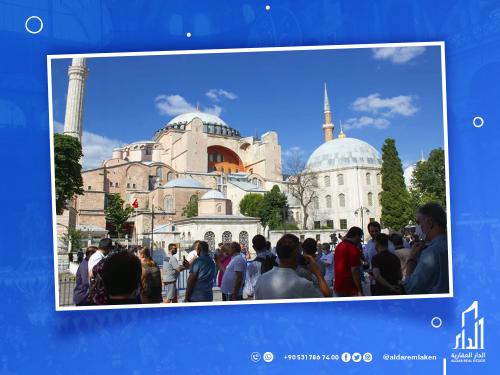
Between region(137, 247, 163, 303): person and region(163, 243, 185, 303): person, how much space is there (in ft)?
0.42

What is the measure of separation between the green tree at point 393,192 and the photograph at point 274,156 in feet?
0.04

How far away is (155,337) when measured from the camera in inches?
138

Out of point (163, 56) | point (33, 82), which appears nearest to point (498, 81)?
point (163, 56)

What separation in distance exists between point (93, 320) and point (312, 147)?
7.90 feet

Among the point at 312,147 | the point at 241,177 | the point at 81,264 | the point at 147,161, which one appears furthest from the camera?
the point at 241,177

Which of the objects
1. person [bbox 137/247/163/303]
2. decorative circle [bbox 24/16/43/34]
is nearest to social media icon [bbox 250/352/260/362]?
person [bbox 137/247/163/303]

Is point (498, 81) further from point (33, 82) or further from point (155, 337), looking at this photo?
point (33, 82)

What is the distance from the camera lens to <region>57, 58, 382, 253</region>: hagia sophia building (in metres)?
3.72

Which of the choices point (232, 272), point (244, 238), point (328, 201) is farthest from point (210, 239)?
point (328, 201)

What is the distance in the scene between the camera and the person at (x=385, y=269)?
3.27 metres

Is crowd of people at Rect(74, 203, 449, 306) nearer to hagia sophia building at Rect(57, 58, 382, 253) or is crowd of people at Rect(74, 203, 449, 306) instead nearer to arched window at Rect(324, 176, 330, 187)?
hagia sophia building at Rect(57, 58, 382, 253)

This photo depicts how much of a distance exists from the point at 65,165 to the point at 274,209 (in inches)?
74.7

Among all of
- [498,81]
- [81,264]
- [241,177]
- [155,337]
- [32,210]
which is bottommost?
[155,337]

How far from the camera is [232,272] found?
3572 millimetres
